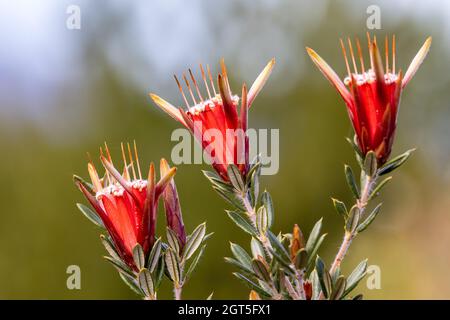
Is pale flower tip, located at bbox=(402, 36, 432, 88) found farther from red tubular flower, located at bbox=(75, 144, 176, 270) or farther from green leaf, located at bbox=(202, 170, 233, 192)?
red tubular flower, located at bbox=(75, 144, 176, 270)

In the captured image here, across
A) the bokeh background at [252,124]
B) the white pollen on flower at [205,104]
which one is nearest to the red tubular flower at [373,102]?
the white pollen on flower at [205,104]

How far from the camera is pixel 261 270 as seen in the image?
1.22 metres

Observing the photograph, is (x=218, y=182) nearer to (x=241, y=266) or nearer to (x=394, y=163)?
(x=241, y=266)

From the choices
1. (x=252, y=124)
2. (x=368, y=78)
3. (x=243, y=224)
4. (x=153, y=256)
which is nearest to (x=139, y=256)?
(x=153, y=256)

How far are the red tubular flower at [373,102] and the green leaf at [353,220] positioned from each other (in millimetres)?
113

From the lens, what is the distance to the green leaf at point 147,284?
4.00ft

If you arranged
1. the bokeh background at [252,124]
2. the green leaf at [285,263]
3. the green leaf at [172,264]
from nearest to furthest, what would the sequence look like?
the green leaf at [285,263] < the green leaf at [172,264] < the bokeh background at [252,124]

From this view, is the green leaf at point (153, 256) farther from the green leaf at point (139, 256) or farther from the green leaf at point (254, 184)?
the green leaf at point (254, 184)

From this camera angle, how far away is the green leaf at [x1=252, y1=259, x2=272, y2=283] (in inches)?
48.1

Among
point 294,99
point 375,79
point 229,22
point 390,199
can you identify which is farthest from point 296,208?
point 375,79

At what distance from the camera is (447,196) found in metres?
8.87

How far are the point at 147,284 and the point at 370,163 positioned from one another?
0.51m

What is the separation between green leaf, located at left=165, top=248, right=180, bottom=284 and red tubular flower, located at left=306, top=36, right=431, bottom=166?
443 millimetres
